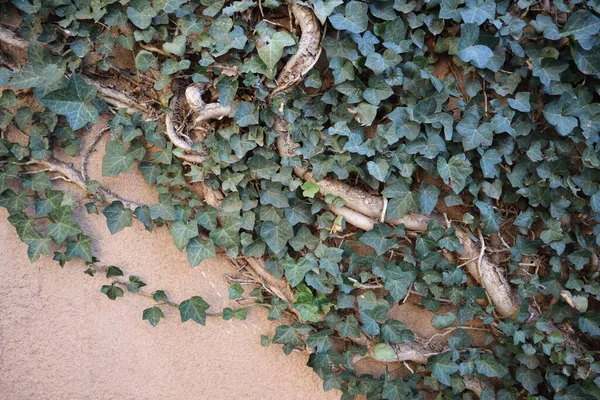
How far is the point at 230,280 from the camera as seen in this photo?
7.36 feet

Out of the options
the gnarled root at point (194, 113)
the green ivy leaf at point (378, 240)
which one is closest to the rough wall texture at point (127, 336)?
the gnarled root at point (194, 113)

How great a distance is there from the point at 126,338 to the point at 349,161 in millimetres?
1188

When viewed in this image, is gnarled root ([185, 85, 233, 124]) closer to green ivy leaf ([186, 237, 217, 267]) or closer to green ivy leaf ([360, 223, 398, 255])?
green ivy leaf ([186, 237, 217, 267])

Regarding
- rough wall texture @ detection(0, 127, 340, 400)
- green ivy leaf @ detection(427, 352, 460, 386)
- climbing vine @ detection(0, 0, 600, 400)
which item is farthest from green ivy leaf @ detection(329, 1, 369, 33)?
green ivy leaf @ detection(427, 352, 460, 386)

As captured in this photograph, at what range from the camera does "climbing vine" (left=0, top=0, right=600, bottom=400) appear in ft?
6.37

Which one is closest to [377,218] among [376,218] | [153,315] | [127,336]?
[376,218]

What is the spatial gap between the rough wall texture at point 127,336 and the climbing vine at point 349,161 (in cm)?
7

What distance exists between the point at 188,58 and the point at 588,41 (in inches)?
58.4

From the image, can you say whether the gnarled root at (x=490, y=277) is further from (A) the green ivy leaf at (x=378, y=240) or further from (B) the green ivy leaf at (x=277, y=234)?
(B) the green ivy leaf at (x=277, y=234)

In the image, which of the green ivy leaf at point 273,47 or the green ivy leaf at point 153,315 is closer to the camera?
the green ivy leaf at point 273,47

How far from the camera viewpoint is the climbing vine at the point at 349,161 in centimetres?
194

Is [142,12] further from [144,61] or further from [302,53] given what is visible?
[302,53]

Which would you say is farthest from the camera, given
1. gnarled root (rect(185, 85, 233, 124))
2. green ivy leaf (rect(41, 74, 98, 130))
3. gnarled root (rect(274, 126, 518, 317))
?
gnarled root (rect(274, 126, 518, 317))

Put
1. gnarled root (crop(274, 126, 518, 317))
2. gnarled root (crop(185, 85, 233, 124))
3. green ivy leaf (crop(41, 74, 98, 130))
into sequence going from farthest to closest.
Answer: gnarled root (crop(274, 126, 518, 317)) → gnarled root (crop(185, 85, 233, 124)) → green ivy leaf (crop(41, 74, 98, 130))
